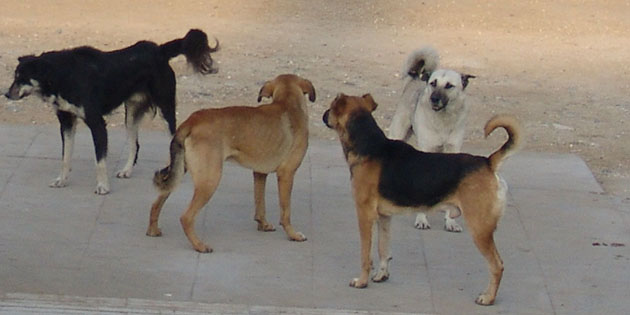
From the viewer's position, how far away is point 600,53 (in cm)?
1572

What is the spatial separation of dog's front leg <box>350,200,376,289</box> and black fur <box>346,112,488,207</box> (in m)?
0.13

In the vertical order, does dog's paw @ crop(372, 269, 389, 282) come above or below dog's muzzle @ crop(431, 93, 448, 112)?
below

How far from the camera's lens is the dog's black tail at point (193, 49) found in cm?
962

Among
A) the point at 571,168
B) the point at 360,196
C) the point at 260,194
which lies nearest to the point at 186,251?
the point at 260,194

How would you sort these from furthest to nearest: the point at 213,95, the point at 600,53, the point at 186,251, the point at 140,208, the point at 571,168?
1. the point at 600,53
2. the point at 213,95
3. the point at 571,168
4. the point at 140,208
5. the point at 186,251

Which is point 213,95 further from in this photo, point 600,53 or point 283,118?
point 600,53

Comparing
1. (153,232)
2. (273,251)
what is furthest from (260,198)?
(153,232)

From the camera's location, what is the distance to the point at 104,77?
921 cm

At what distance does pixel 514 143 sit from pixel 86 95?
362 cm

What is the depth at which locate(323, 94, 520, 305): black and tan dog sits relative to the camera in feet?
23.3

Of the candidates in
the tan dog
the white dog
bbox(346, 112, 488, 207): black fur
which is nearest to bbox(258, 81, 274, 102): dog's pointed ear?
the tan dog

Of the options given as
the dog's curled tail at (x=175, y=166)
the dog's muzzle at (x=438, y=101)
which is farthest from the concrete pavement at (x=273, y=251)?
the dog's muzzle at (x=438, y=101)

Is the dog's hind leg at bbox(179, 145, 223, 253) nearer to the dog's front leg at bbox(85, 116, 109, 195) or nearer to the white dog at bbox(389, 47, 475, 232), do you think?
the dog's front leg at bbox(85, 116, 109, 195)

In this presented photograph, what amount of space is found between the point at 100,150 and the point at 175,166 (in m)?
1.45
